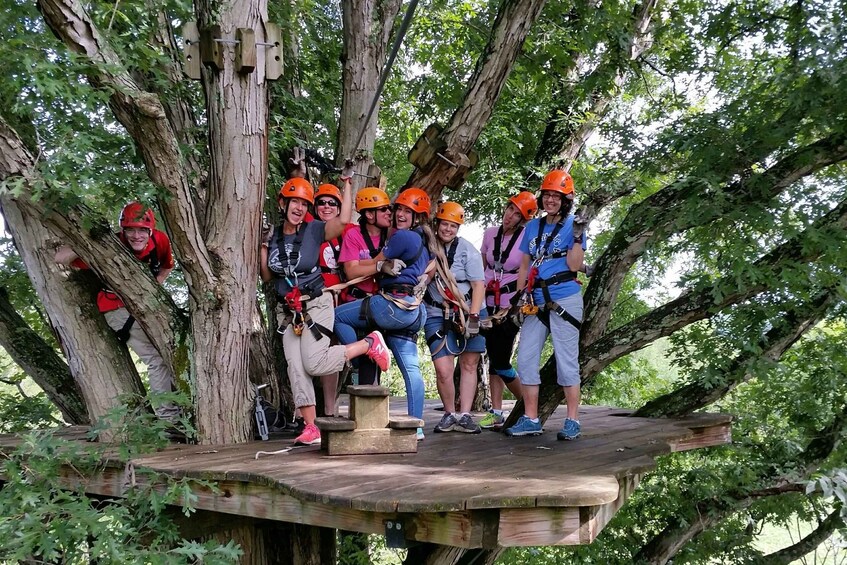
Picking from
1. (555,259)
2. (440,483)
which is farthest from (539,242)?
(440,483)

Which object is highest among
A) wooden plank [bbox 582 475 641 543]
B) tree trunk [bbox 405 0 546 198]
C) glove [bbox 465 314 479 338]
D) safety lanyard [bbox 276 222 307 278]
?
tree trunk [bbox 405 0 546 198]

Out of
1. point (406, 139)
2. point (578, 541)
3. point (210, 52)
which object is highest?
point (406, 139)

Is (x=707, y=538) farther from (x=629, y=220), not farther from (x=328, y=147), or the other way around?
(x=328, y=147)

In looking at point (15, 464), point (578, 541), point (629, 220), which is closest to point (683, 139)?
point (629, 220)

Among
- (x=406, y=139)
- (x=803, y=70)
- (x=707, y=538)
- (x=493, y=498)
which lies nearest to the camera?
(x=493, y=498)

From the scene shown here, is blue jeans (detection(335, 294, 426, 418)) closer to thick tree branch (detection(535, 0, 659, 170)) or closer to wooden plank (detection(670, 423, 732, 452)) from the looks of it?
wooden plank (detection(670, 423, 732, 452))

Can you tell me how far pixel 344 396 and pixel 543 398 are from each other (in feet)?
11.2

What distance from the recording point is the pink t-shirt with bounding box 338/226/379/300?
5227mm

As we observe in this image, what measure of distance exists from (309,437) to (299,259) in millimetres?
1214

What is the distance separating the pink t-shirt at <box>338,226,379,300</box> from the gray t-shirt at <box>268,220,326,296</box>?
171 millimetres

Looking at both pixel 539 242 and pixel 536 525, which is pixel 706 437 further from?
pixel 536 525

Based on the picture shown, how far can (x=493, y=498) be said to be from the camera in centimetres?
319

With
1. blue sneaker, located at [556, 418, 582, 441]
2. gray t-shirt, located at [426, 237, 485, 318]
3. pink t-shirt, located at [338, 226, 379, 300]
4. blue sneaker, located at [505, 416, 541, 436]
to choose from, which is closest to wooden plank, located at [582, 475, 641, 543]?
blue sneaker, located at [556, 418, 582, 441]

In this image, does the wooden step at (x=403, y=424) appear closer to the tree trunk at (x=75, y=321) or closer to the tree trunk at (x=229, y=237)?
the tree trunk at (x=229, y=237)
